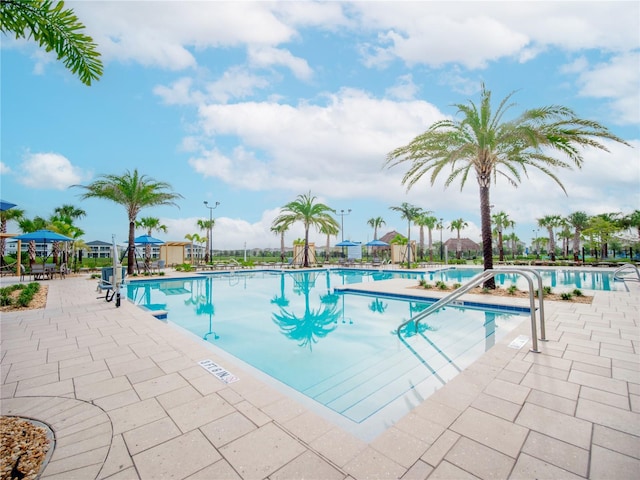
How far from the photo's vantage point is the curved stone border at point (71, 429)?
6.44 ft

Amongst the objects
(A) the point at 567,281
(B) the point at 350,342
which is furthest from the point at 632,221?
(B) the point at 350,342

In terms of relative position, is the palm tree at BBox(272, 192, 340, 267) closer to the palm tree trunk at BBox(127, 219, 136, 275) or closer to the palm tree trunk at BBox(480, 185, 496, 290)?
the palm tree trunk at BBox(127, 219, 136, 275)

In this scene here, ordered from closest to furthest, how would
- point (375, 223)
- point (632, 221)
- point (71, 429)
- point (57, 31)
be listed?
point (71, 429) < point (57, 31) < point (632, 221) < point (375, 223)

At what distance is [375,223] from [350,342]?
39.3 m

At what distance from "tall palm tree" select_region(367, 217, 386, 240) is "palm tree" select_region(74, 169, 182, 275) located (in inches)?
1204

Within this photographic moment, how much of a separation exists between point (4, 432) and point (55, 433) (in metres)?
0.40

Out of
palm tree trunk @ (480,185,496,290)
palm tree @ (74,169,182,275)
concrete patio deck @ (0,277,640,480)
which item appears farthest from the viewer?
palm tree @ (74,169,182,275)

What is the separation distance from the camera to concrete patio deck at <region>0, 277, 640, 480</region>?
1939mm

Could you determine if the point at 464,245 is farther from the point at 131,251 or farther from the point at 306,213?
the point at 131,251

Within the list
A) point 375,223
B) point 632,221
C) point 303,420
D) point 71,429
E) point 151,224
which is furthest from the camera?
point 375,223

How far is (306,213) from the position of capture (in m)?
25.8

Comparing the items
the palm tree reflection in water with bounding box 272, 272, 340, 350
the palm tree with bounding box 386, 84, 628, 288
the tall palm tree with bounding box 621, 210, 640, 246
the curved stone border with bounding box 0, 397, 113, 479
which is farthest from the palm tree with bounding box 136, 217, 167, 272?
the tall palm tree with bounding box 621, 210, 640, 246

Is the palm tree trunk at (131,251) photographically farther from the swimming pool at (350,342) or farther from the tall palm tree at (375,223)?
the tall palm tree at (375,223)

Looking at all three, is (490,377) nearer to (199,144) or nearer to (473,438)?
(473,438)
